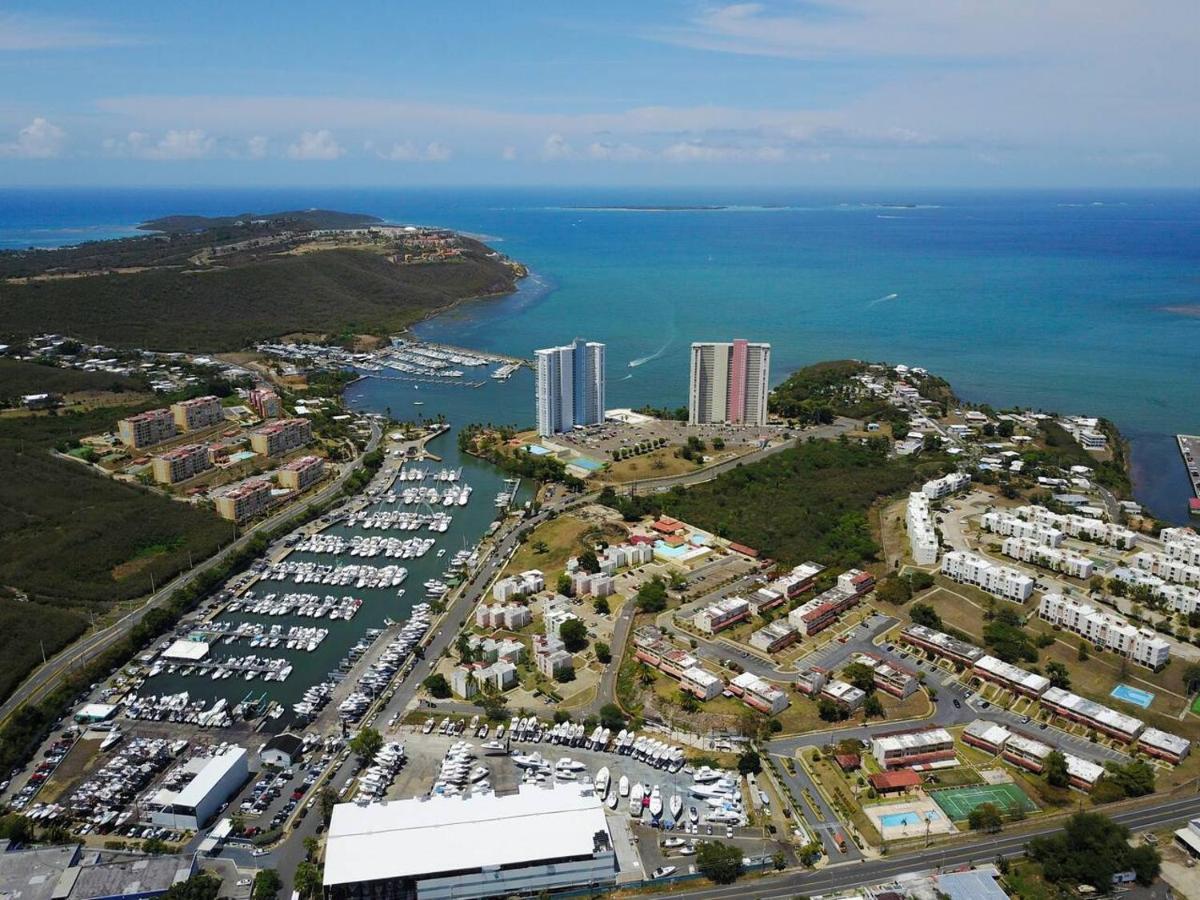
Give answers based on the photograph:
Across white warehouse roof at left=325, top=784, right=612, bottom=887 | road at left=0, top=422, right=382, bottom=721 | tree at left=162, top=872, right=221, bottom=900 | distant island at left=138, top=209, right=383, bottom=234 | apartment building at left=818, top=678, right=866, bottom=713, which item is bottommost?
road at left=0, top=422, right=382, bottom=721

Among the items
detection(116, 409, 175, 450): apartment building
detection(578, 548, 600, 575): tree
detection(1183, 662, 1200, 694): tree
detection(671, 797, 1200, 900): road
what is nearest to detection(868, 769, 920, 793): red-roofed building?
detection(671, 797, 1200, 900): road

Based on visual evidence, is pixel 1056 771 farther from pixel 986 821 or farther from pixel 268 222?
pixel 268 222

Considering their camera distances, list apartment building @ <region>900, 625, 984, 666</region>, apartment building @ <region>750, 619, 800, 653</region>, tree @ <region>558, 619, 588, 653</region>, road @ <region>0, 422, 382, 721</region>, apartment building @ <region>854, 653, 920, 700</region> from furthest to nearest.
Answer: tree @ <region>558, 619, 588, 653</region> → apartment building @ <region>750, 619, 800, 653</region> → apartment building @ <region>900, 625, 984, 666</region> → road @ <region>0, 422, 382, 721</region> → apartment building @ <region>854, 653, 920, 700</region>

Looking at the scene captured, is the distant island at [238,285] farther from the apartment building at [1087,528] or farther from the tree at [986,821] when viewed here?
the tree at [986,821]

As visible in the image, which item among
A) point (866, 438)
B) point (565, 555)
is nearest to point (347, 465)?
point (565, 555)

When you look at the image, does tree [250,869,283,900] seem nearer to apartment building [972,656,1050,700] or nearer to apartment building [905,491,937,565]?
apartment building [972,656,1050,700]

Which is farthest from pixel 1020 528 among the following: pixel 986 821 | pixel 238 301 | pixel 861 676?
pixel 238 301
